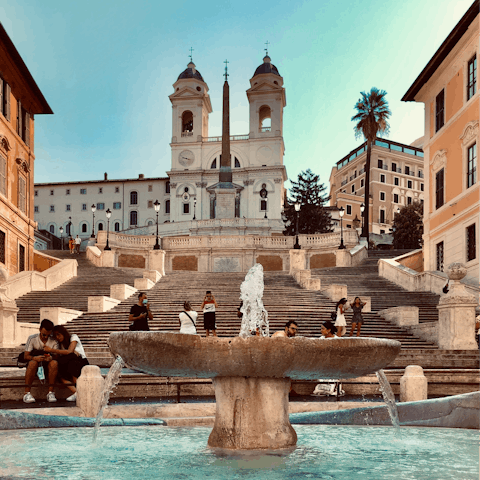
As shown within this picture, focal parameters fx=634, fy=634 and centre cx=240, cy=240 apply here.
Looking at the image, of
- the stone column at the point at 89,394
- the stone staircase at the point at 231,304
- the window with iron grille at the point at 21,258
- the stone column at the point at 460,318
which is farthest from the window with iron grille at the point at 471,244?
the window with iron grille at the point at 21,258

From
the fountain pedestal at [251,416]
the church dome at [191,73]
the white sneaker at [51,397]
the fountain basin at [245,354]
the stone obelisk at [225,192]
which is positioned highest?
the church dome at [191,73]

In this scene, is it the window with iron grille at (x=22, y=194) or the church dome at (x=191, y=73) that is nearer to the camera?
the window with iron grille at (x=22, y=194)

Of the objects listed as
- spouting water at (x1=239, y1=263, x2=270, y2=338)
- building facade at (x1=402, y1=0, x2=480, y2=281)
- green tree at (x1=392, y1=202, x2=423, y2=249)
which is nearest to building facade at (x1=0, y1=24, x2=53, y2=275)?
spouting water at (x1=239, y1=263, x2=270, y2=338)

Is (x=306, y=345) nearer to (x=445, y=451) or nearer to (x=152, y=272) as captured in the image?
(x=445, y=451)

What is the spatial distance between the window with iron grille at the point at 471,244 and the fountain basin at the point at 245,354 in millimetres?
19840

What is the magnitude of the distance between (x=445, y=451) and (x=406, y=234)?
196 ft

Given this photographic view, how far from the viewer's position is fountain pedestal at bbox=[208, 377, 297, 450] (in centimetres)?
589

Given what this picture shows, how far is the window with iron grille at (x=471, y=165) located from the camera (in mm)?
24719

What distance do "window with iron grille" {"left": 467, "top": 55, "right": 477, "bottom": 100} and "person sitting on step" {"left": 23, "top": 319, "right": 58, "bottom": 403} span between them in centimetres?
2092

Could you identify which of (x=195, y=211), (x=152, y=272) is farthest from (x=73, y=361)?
(x=195, y=211)

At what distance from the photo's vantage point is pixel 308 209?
5688 cm

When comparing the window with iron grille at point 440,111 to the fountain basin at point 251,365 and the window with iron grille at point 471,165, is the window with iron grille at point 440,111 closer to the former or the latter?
the window with iron grille at point 471,165

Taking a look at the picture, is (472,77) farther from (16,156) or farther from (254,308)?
(16,156)

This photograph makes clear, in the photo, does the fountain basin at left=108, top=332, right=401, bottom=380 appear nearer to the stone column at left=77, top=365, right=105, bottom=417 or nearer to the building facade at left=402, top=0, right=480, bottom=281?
the stone column at left=77, top=365, right=105, bottom=417
